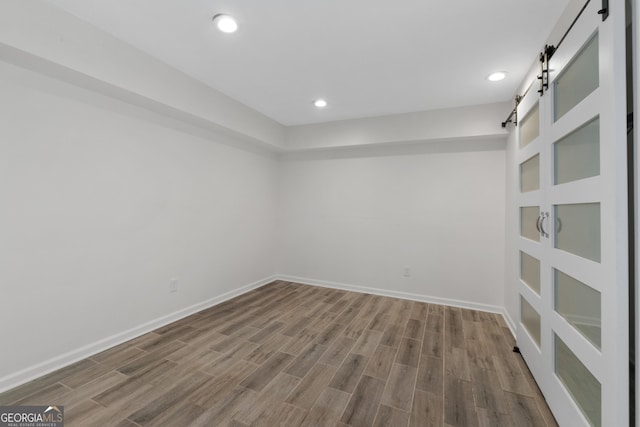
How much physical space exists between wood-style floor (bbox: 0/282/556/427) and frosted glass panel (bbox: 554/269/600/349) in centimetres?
71

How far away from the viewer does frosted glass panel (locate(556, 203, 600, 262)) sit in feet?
4.08

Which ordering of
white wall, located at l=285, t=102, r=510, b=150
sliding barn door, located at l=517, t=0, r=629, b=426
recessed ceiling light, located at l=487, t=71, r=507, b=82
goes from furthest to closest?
white wall, located at l=285, t=102, r=510, b=150 → recessed ceiling light, located at l=487, t=71, r=507, b=82 → sliding barn door, located at l=517, t=0, r=629, b=426

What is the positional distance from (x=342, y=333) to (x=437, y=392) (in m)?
1.06

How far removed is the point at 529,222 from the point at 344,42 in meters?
2.18

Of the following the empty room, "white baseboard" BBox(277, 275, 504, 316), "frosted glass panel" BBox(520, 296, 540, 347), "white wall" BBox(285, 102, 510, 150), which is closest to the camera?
the empty room

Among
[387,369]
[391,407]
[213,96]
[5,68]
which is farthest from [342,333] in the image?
[5,68]

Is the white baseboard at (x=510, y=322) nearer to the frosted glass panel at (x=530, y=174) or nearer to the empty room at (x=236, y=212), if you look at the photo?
the empty room at (x=236, y=212)

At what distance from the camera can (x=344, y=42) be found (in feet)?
6.94

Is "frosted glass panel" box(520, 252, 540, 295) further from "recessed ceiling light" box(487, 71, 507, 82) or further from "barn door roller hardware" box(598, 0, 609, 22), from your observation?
"recessed ceiling light" box(487, 71, 507, 82)

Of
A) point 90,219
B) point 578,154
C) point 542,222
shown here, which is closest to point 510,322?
point 542,222

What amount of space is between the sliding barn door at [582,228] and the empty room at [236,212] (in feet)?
0.05

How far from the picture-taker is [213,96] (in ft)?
9.91

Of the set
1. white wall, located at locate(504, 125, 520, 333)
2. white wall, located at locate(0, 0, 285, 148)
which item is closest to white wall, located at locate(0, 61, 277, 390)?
white wall, located at locate(0, 0, 285, 148)

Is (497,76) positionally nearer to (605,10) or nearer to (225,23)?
(605,10)
